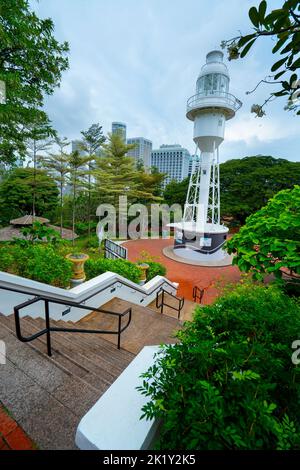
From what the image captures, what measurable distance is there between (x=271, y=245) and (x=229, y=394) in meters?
1.76

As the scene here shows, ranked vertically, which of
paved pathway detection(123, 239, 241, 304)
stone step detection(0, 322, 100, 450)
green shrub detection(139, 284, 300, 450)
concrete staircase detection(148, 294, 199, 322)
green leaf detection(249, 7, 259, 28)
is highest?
green leaf detection(249, 7, 259, 28)

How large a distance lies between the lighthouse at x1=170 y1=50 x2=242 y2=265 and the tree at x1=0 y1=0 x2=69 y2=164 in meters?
9.29

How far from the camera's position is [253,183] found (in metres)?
21.4

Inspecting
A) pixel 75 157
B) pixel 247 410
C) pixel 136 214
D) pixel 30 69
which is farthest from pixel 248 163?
pixel 247 410

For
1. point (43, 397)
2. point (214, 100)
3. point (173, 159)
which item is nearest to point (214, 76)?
point (214, 100)

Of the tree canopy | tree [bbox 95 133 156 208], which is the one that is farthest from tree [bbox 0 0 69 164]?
the tree canopy

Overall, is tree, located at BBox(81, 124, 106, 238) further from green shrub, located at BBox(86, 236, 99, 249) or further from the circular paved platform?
the circular paved platform

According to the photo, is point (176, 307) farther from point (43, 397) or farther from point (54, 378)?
point (43, 397)

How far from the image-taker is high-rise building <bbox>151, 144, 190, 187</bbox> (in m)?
45.7

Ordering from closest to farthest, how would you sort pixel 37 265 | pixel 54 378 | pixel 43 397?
pixel 43 397, pixel 54 378, pixel 37 265

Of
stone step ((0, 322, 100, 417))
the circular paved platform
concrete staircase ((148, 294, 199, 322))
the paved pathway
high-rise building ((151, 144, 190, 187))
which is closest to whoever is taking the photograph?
stone step ((0, 322, 100, 417))

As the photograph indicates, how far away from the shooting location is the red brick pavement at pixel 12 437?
4.71ft

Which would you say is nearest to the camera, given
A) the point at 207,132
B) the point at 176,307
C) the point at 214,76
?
the point at 176,307

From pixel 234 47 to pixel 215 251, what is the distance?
12.0 metres
